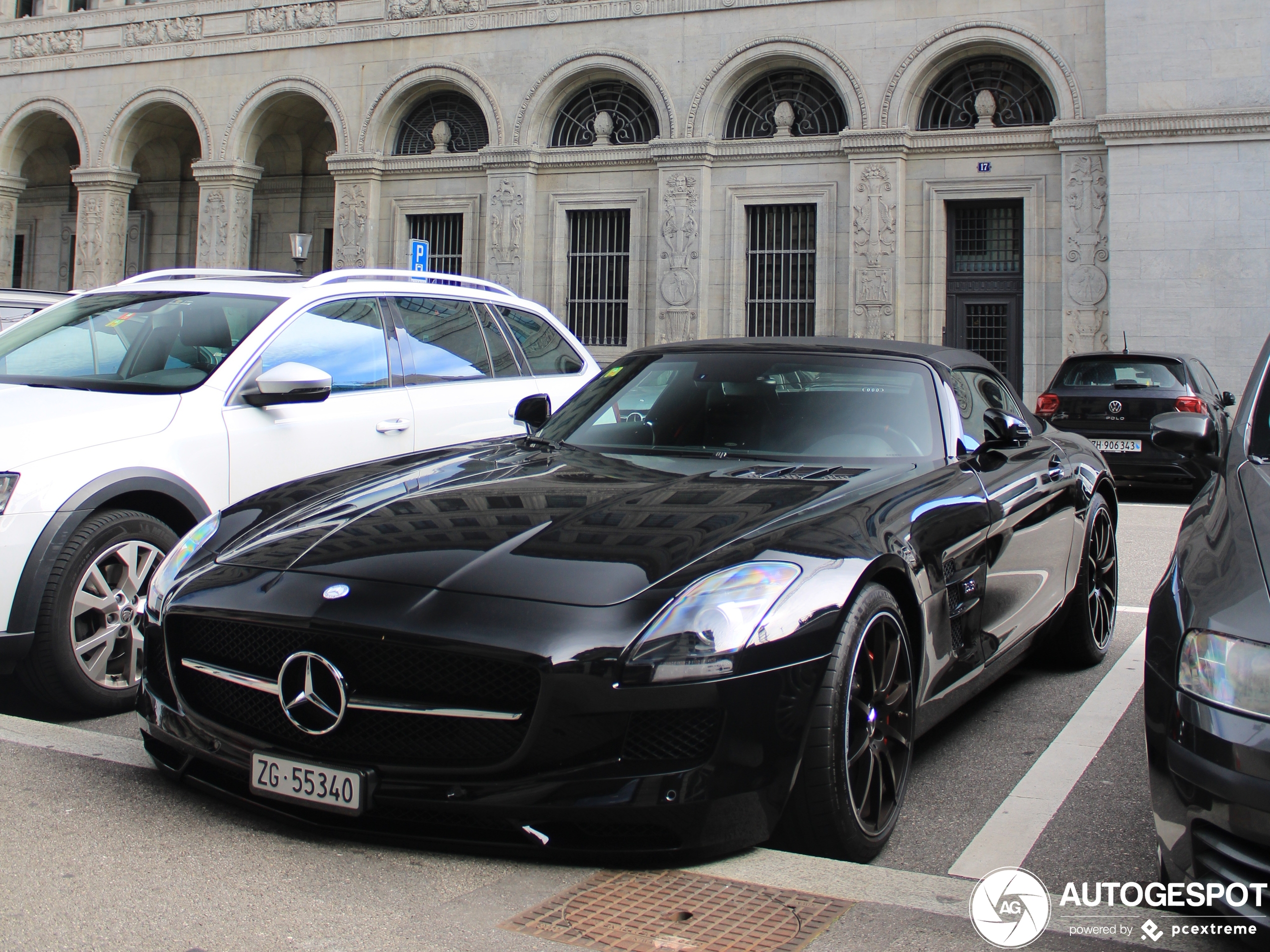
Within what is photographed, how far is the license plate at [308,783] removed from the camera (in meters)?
2.92

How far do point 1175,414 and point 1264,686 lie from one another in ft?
6.47

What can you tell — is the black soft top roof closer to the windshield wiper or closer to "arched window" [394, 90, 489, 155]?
the windshield wiper

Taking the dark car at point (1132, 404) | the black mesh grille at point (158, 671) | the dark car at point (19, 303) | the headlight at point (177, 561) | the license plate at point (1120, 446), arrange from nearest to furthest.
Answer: the black mesh grille at point (158, 671) → the headlight at point (177, 561) → the dark car at point (19, 303) → the dark car at point (1132, 404) → the license plate at point (1120, 446)

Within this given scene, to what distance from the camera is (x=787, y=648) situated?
293 centimetres

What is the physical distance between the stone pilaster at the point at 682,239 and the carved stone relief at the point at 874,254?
304cm

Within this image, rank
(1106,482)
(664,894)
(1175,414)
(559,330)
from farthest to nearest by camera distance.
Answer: (559,330), (1106,482), (1175,414), (664,894)

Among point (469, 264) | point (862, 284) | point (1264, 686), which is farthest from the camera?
point (469, 264)

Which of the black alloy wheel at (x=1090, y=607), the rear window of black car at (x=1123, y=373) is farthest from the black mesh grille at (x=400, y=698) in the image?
the rear window of black car at (x=1123, y=373)

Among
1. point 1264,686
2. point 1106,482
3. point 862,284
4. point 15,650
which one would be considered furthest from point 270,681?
point 862,284

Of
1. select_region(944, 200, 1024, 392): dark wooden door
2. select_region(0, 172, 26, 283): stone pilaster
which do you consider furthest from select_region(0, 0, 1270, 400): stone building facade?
select_region(0, 172, 26, 283): stone pilaster

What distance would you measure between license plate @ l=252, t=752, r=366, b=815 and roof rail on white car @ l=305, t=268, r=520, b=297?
3.40 metres

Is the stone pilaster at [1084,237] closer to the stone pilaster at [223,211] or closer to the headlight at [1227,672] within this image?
the stone pilaster at [223,211]

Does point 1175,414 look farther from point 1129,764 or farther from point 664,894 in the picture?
point 664,894

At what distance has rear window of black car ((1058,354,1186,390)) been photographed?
1375 centimetres
